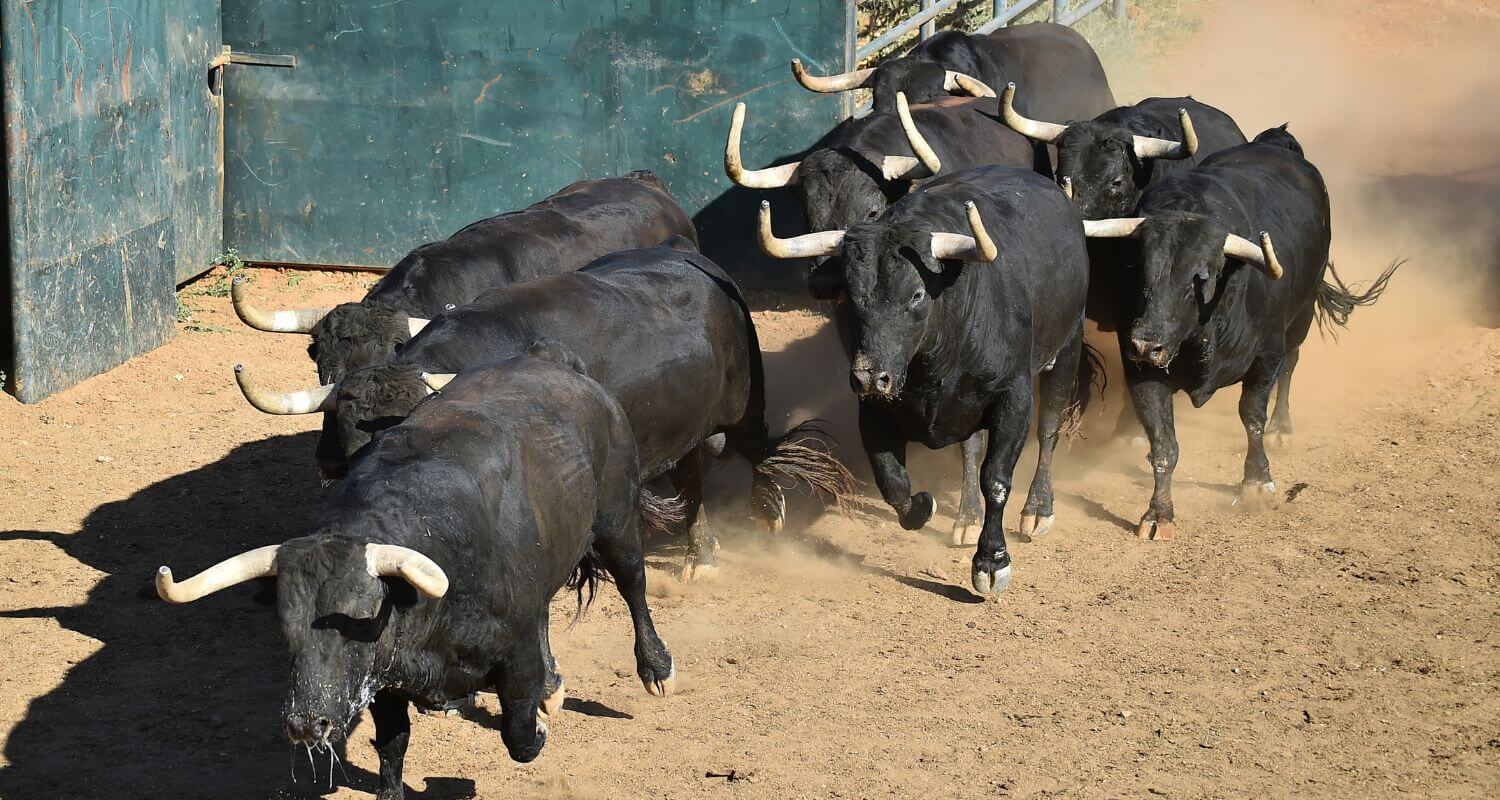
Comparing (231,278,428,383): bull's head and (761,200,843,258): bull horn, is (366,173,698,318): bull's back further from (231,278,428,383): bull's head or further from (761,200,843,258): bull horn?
(761,200,843,258): bull horn

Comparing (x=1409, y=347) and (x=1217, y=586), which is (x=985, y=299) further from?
(x=1409, y=347)

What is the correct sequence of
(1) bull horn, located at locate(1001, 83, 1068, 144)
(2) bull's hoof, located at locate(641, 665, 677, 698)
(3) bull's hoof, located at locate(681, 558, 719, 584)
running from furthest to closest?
(1) bull horn, located at locate(1001, 83, 1068, 144)
(3) bull's hoof, located at locate(681, 558, 719, 584)
(2) bull's hoof, located at locate(641, 665, 677, 698)

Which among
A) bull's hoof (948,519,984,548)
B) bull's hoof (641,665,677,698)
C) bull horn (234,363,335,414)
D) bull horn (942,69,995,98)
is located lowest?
bull's hoof (948,519,984,548)

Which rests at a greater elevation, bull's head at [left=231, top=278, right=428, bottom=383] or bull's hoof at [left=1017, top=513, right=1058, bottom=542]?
bull's head at [left=231, top=278, right=428, bottom=383]

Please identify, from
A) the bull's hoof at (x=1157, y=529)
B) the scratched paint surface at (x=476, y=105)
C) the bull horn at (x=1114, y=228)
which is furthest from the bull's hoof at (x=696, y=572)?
the scratched paint surface at (x=476, y=105)

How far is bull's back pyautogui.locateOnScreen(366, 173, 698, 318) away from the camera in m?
7.94

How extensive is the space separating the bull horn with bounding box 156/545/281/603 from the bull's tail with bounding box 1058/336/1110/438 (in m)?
5.78

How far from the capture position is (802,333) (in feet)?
40.2

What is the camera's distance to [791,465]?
8.49 meters

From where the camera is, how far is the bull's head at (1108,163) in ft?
32.2

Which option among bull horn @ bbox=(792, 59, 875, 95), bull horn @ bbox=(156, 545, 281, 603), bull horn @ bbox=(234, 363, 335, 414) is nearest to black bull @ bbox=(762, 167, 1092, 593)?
bull horn @ bbox=(234, 363, 335, 414)

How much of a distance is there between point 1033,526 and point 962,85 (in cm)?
402

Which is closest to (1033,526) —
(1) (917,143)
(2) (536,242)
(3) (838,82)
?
(1) (917,143)

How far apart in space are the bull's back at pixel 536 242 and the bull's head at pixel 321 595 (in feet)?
11.2
